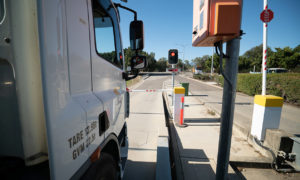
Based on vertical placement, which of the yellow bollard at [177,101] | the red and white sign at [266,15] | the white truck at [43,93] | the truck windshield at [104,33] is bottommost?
the yellow bollard at [177,101]

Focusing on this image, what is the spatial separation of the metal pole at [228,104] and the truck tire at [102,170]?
1.44m

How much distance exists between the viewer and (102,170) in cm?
142

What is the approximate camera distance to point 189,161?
3291 millimetres

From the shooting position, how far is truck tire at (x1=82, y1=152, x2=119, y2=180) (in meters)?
1.22

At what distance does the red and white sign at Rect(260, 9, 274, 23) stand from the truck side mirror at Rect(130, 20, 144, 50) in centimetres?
390

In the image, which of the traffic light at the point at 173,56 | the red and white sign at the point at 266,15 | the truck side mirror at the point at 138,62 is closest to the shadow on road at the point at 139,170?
the truck side mirror at the point at 138,62

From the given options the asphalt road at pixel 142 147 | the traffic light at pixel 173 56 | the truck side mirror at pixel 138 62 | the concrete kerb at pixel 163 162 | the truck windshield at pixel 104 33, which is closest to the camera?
the truck windshield at pixel 104 33

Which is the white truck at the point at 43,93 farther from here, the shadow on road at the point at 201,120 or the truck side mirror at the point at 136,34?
the shadow on road at the point at 201,120

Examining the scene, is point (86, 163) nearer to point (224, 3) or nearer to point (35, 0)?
point (35, 0)

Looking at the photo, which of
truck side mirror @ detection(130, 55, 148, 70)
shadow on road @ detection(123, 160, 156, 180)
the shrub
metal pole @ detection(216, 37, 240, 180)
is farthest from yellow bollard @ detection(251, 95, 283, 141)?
the shrub

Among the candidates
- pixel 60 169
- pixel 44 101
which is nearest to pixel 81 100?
pixel 44 101

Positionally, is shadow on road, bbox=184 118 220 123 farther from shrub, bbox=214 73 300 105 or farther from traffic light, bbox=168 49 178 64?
shrub, bbox=214 73 300 105

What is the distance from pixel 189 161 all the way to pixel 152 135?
61.2 inches

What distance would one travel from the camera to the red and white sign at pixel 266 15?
13.2 feet
